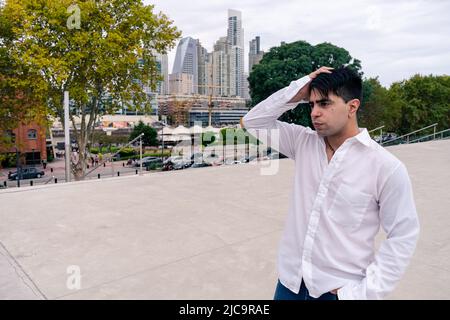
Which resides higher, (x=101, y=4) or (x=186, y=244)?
(x=101, y=4)

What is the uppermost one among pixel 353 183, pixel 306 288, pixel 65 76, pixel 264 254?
pixel 65 76

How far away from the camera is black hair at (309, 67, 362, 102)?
3.86ft

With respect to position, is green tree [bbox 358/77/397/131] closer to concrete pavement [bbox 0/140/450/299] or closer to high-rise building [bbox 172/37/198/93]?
concrete pavement [bbox 0/140/450/299]

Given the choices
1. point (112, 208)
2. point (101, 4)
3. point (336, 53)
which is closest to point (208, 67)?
point (336, 53)

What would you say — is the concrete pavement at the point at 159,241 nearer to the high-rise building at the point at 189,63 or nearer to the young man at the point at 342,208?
the young man at the point at 342,208

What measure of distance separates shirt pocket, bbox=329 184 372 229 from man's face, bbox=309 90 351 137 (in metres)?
0.20

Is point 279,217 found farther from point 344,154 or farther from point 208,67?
point 208,67

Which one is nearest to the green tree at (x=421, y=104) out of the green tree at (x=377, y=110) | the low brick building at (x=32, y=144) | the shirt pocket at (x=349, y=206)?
the green tree at (x=377, y=110)

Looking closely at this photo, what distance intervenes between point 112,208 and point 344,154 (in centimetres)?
373

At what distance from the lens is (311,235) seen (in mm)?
1194

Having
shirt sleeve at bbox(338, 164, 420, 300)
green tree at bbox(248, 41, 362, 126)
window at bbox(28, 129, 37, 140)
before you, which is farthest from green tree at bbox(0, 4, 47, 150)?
window at bbox(28, 129, 37, 140)

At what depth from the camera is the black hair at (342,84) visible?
1178mm

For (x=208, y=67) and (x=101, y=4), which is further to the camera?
(x=208, y=67)

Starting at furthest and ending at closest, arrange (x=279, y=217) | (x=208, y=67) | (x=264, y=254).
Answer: (x=208, y=67), (x=279, y=217), (x=264, y=254)
